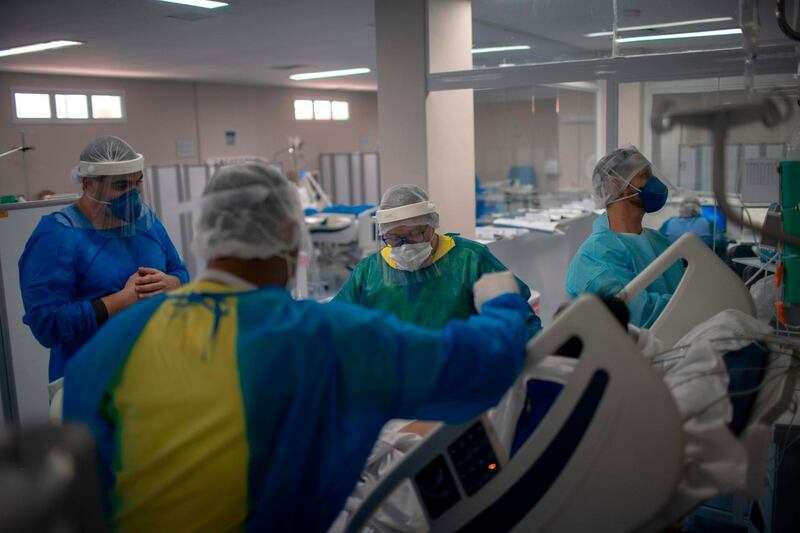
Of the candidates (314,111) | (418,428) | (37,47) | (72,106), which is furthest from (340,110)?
(418,428)

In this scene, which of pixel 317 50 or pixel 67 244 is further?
pixel 317 50

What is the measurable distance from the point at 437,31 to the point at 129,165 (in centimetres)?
207

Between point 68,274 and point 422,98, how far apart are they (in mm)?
2198

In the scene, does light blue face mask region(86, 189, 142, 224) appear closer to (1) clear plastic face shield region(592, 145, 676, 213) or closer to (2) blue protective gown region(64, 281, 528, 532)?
(2) blue protective gown region(64, 281, 528, 532)

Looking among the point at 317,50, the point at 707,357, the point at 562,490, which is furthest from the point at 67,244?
the point at 317,50

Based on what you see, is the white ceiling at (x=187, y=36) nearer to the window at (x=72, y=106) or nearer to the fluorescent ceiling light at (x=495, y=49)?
the window at (x=72, y=106)

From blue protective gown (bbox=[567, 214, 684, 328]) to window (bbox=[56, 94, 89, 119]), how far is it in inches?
265

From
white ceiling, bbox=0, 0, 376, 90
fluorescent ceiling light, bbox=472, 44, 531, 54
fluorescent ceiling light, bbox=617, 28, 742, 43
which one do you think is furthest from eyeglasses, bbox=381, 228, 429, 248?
white ceiling, bbox=0, 0, 376, 90

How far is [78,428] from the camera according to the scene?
789mm

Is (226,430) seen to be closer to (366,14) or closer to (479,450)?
(479,450)

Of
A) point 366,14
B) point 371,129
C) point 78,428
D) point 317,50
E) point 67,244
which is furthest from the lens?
point 371,129

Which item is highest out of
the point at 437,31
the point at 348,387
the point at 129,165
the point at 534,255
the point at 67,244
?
the point at 437,31

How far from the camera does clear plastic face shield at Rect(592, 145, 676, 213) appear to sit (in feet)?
7.79

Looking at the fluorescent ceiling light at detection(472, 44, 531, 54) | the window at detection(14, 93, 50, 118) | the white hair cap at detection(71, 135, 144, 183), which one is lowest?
the white hair cap at detection(71, 135, 144, 183)
